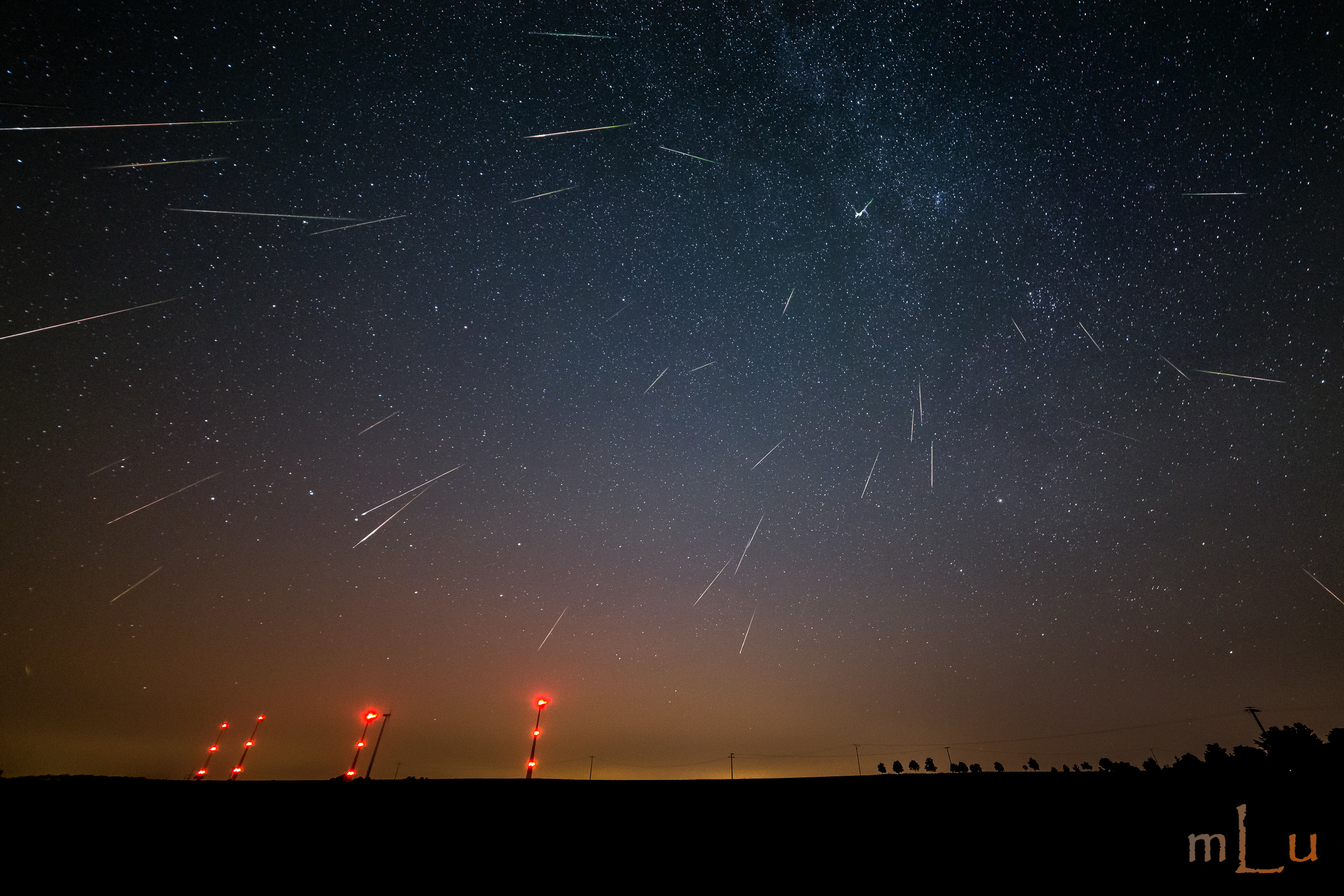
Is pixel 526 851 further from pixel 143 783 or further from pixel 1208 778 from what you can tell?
pixel 1208 778

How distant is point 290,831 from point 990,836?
27.4 ft

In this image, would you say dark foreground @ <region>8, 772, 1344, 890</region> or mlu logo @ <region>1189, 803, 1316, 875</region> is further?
mlu logo @ <region>1189, 803, 1316, 875</region>

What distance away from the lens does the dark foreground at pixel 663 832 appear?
5.48m

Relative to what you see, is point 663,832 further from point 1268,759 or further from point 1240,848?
point 1268,759

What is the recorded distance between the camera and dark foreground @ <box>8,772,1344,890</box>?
5484mm

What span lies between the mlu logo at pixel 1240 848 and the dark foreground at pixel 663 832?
0.10ft

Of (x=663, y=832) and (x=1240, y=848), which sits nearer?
(x=663, y=832)

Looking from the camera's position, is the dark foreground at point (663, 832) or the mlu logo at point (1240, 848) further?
the mlu logo at point (1240, 848)

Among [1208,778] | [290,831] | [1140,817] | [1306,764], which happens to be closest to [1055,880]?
[1140,817]

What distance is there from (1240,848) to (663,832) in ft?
23.8

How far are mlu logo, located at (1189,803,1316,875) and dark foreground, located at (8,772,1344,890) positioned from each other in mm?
30

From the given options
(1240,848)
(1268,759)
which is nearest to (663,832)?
(1240,848)

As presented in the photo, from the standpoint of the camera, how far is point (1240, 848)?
21.6 feet

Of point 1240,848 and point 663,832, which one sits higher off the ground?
point 663,832
